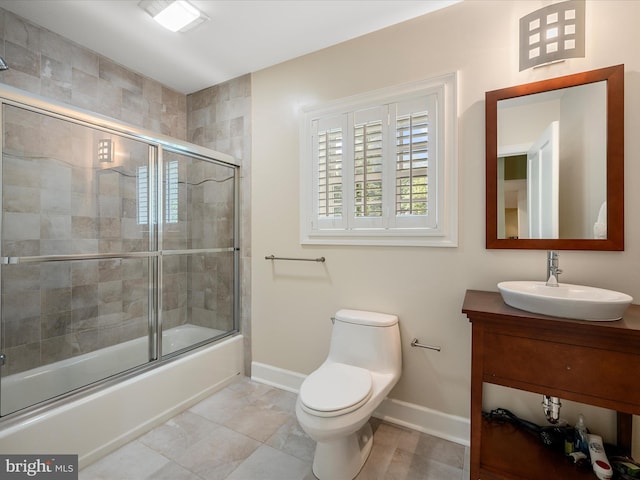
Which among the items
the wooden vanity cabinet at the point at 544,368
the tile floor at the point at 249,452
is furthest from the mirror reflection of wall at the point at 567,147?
the tile floor at the point at 249,452

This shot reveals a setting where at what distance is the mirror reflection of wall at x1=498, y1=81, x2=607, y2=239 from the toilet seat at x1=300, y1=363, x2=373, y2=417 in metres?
1.07

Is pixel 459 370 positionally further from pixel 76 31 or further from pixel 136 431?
pixel 76 31

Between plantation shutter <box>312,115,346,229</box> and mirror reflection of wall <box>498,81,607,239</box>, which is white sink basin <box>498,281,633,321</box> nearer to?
mirror reflection of wall <box>498,81,607,239</box>

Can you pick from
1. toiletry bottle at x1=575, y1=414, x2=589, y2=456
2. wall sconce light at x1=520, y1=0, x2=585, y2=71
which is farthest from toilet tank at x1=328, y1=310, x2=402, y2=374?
wall sconce light at x1=520, y1=0, x2=585, y2=71

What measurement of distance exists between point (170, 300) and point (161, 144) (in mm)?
1144

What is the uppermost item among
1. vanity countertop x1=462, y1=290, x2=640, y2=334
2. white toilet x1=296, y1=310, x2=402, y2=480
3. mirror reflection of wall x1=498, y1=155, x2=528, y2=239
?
mirror reflection of wall x1=498, y1=155, x2=528, y2=239

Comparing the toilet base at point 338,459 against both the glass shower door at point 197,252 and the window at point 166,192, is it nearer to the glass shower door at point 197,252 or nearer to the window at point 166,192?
the glass shower door at point 197,252

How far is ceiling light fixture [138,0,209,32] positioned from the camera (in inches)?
67.3

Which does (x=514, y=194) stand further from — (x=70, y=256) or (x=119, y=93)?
(x=119, y=93)

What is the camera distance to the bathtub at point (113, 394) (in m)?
1.41

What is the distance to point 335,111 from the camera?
6.75 feet

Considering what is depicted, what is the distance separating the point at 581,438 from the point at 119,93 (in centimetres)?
358

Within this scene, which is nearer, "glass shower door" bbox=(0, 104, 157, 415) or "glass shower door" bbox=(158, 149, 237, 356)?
"glass shower door" bbox=(0, 104, 157, 415)

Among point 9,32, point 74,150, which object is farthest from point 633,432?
point 9,32
